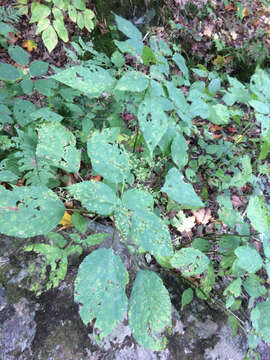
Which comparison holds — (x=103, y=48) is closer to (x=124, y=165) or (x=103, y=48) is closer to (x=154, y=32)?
(x=154, y=32)

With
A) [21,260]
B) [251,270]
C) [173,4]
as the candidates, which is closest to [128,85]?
[251,270]

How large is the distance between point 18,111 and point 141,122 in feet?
3.12

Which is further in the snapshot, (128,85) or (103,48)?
(103,48)

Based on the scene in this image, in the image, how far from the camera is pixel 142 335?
2.70 feet

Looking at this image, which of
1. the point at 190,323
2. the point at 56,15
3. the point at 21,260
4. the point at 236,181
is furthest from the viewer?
the point at 56,15

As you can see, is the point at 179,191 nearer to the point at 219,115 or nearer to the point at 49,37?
the point at 219,115

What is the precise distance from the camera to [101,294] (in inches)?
30.4

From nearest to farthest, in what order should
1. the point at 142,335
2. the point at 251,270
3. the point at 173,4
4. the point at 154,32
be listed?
the point at 142,335, the point at 251,270, the point at 154,32, the point at 173,4

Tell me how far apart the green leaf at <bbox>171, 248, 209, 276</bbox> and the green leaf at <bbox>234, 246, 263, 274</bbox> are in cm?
21

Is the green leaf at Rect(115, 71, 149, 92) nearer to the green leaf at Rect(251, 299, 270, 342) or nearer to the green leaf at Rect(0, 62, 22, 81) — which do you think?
the green leaf at Rect(0, 62, 22, 81)

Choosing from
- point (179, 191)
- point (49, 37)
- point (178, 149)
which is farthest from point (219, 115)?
point (49, 37)

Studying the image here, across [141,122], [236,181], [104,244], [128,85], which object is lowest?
[104,244]

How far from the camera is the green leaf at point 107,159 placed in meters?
0.97

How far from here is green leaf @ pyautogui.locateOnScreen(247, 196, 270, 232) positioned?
42.0 inches
